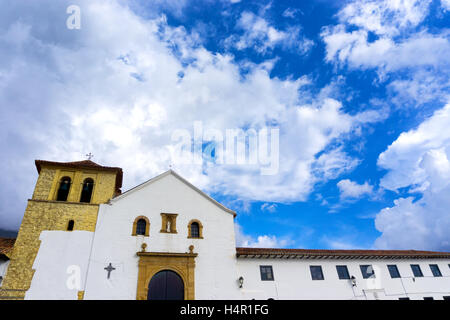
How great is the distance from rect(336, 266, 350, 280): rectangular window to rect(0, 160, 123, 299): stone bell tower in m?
17.6

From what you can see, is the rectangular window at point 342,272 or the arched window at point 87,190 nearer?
the arched window at point 87,190

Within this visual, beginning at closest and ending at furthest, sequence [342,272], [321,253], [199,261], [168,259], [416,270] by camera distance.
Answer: [168,259]
[199,261]
[321,253]
[342,272]
[416,270]

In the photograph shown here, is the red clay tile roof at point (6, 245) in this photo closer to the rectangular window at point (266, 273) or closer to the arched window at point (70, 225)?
the arched window at point (70, 225)

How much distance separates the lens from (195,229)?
1942cm

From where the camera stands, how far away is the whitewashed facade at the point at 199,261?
52.5 feet

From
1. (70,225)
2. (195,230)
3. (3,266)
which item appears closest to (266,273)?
(195,230)

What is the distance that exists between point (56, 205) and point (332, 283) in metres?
19.7

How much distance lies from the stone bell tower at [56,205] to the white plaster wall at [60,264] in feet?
1.11

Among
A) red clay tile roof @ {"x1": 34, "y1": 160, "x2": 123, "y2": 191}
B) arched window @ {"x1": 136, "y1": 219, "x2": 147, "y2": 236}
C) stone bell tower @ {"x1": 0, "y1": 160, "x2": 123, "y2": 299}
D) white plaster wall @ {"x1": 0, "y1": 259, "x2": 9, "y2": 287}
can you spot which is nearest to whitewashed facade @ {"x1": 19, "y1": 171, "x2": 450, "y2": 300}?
arched window @ {"x1": 136, "y1": 219, "x2": 147, "y2": 236}

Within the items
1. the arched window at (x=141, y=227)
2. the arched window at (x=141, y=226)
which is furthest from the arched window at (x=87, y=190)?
the arched window at (x=141, y=227)

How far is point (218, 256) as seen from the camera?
18.6 meters

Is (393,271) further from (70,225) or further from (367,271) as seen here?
(70,225)

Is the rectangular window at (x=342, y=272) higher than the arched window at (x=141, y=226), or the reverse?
the arched window at (x=141, y=226)
